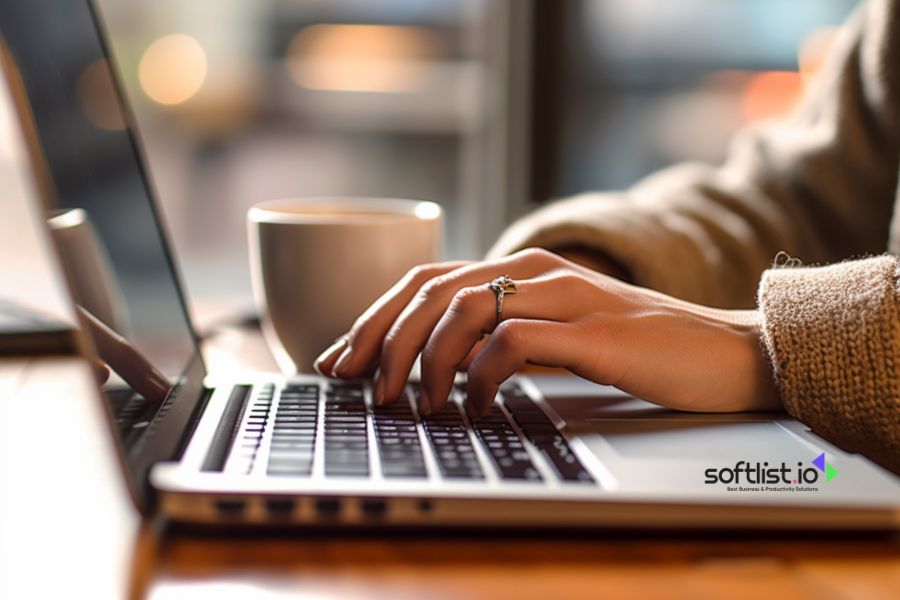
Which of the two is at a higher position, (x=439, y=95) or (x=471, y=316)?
(x=471, y=316)

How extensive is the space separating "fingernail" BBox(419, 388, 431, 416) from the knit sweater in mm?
184

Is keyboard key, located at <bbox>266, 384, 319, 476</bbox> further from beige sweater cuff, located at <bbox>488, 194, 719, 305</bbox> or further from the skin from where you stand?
beige sweater cuff, located at <bbox>488, 194, 719, 305</bbox>

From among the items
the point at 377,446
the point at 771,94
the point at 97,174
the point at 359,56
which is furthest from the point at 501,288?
the point at 359,56

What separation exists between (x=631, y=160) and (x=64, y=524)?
1472 millimetres

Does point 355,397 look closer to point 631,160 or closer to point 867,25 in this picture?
point 867,25

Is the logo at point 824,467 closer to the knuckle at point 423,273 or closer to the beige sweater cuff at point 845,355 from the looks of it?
the beige sweater cuff at point 845,355

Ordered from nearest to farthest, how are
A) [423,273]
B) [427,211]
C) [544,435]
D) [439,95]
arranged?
1. [544,435]
2. [423,273]
3. [427,211]
4. [439,95]

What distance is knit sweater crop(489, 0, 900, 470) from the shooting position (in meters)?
0.73

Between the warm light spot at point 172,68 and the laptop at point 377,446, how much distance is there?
6.91ft

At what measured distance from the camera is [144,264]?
582mm

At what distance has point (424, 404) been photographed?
18.5 inches

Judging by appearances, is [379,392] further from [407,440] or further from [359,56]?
[359,56]

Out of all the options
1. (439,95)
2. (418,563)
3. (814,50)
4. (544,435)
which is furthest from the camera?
(439,95)

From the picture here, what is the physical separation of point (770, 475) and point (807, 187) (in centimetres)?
64
